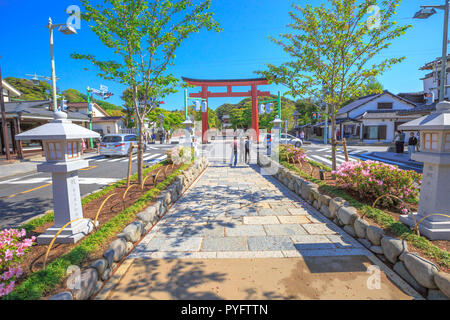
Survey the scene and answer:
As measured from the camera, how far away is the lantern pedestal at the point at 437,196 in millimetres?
3316

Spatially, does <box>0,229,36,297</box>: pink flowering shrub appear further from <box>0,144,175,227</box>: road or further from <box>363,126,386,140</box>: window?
<box>363,126,386,140</box>: window

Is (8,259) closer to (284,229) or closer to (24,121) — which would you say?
(284,229)

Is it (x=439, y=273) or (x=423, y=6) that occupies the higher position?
(x=423, y=6)

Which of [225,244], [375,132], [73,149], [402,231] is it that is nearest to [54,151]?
[73,149]

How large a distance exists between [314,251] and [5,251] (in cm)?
414

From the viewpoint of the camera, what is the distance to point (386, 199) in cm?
470

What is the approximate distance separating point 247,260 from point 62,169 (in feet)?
10.4

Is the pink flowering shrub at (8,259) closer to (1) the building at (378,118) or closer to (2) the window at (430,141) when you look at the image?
(2) the window at (430,141)

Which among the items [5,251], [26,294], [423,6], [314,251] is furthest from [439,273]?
[423,6]

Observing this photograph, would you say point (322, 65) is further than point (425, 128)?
Yes

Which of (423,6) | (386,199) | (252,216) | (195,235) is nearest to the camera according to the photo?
(195,235)

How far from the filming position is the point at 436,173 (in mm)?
3385
